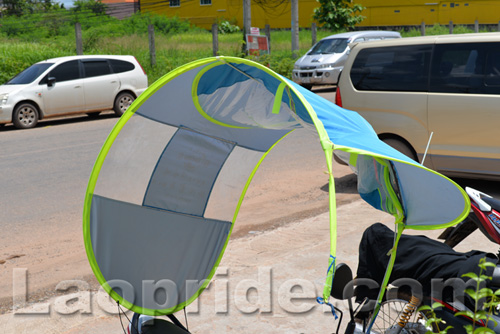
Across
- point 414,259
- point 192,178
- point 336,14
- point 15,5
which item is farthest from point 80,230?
point 15,5

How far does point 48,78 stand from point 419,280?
43.9ft

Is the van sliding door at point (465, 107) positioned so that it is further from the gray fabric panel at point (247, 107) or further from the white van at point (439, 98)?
the gray fabric panel at point (247, 107)

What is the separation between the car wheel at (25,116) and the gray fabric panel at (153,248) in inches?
452

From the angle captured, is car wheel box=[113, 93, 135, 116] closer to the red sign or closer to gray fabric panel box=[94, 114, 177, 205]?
the red sign

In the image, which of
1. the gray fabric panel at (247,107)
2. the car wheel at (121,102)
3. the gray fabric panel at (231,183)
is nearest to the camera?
the gray fabric panel at (247,107)

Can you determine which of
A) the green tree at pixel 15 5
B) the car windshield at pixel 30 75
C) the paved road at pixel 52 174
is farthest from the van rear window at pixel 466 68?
the green tree at pixel 15 5

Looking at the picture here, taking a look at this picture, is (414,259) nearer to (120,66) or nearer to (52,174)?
(52,174)

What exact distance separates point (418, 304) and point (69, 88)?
13.4 meters

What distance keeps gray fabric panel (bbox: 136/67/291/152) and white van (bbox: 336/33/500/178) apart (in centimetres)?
408

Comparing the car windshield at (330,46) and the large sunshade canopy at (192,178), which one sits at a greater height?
the large sunshade canopy at (192,178)

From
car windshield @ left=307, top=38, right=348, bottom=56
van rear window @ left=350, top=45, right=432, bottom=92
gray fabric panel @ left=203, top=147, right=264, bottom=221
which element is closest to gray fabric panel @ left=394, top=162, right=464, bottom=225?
gray fabric panel @ left=203, top=147, right=264, bottom=221

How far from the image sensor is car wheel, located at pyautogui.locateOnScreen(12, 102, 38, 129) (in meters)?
14.5

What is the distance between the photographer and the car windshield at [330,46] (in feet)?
68.6

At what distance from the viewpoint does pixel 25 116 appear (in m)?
14.7
